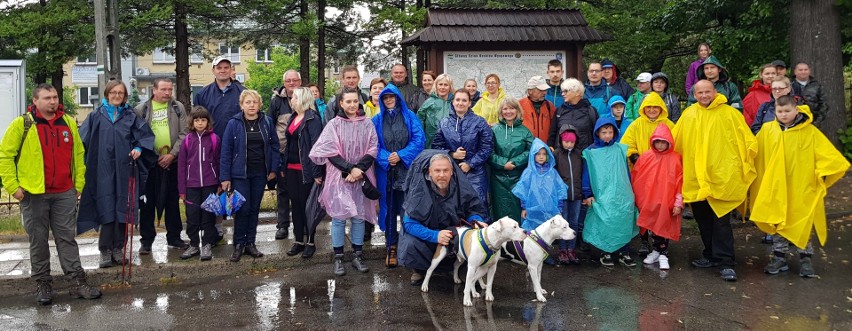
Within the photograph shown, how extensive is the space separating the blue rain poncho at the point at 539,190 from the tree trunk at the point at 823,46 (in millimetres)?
7307

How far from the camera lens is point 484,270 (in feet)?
20.2

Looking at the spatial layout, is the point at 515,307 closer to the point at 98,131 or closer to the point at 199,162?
the point at 199,162

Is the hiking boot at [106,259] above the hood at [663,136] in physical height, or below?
below

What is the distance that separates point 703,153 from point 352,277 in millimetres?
3748

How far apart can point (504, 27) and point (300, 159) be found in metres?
4.27

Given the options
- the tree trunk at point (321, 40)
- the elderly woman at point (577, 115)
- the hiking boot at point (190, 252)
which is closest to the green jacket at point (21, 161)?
the hiking boot at point (190, 252)

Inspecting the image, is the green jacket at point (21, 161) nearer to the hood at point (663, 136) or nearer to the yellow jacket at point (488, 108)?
the yellow jacket at point (488, 108)

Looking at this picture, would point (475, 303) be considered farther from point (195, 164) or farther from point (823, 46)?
point (823, 46)

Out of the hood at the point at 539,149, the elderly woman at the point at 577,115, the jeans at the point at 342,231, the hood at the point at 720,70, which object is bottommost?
the jeans at the point at 342,231

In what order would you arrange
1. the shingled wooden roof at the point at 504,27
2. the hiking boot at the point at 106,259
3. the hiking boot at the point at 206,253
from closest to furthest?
the hiking boot at the point at 106,259 < the hiking boot at the point at 206,253 < the shingled wooden roof at the point at 504,27

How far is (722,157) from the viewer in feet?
23.2

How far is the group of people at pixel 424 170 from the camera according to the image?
21.7ft

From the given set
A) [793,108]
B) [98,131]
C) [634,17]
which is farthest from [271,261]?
[634,17]

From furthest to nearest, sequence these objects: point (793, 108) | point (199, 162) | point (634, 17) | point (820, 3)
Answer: point (634, 17), point (820, 3), point (199, 162), point (793, 108)
